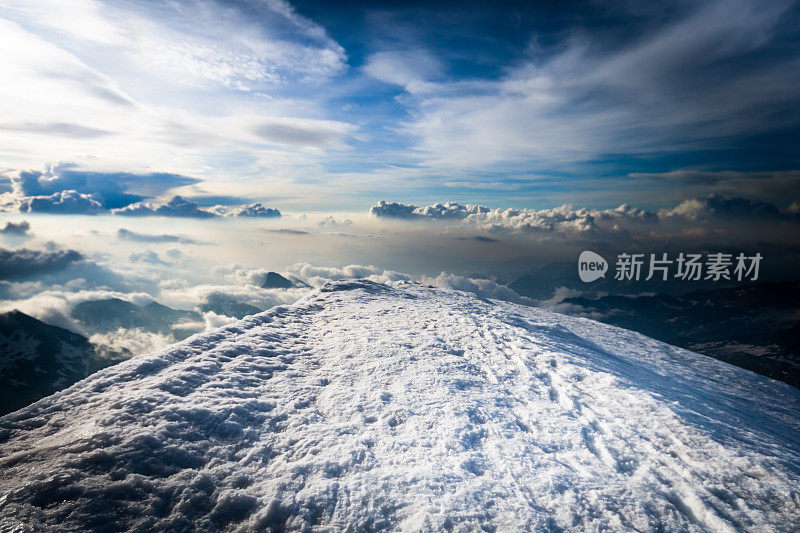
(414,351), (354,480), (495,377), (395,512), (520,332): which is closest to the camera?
(395,512)

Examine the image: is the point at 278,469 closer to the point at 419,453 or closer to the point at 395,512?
the point at 395,512

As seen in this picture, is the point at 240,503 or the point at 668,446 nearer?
the point at 240,503

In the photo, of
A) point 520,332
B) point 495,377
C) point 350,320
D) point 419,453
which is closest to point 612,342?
point 520,332

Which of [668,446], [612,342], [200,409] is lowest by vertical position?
[612,342]

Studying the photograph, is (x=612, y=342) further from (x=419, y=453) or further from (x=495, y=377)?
(x=419, y=453)

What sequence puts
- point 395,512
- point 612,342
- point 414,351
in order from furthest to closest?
point 612,342
point 414,351
point 395,512

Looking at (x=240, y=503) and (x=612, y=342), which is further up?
(x=240, y=503)
